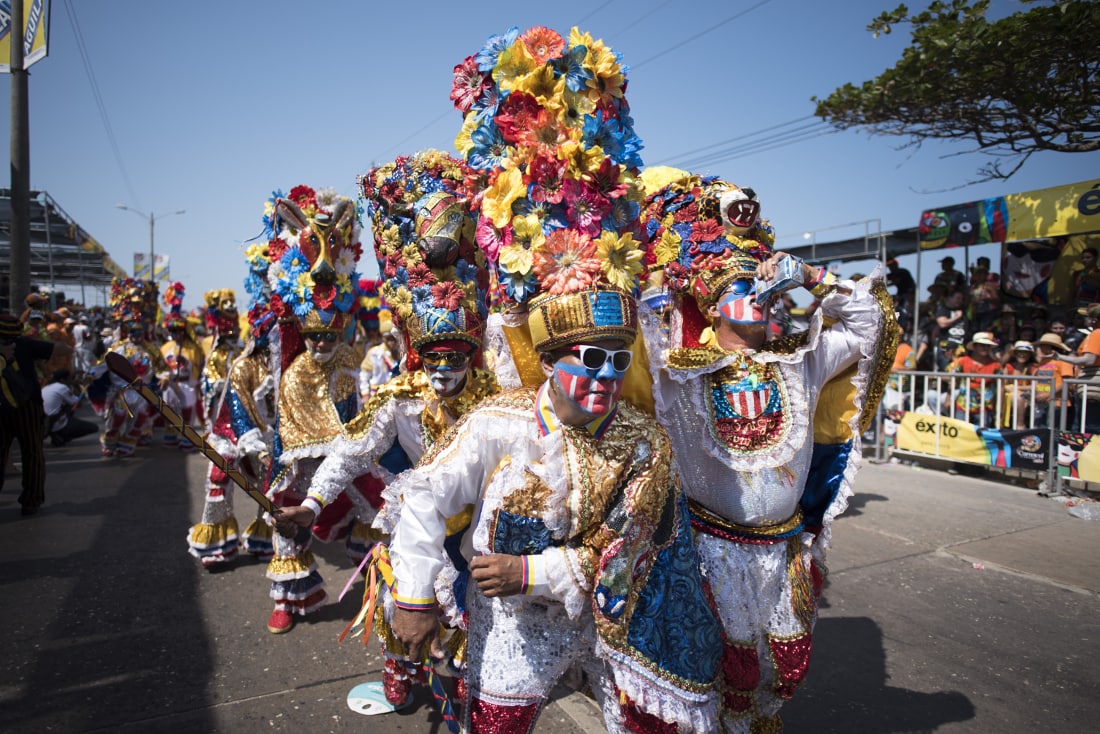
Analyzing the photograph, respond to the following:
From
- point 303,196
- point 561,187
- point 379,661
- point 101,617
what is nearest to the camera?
point 561,187

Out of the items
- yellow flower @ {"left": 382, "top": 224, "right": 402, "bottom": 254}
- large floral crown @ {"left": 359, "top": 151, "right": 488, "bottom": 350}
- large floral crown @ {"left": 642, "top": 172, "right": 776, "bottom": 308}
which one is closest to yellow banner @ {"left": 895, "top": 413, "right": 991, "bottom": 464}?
large floral crown @ {"left": 642, "top": 172, "right": 776, "bottom": 308}

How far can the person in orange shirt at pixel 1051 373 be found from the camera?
23.9ft

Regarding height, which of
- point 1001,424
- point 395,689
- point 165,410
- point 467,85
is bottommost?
point 395,689

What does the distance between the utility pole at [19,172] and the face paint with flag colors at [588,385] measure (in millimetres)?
8799

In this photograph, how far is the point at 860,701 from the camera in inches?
130

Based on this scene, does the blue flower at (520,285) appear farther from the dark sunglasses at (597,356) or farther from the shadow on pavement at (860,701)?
the shadow on pavement at (860,701)

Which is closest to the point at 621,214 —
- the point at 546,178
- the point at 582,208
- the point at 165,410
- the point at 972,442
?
the point at 582,208

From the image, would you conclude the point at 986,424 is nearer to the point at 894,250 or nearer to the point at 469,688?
the point at 894,250

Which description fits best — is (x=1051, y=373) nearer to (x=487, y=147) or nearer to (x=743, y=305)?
(x=743, y=305)

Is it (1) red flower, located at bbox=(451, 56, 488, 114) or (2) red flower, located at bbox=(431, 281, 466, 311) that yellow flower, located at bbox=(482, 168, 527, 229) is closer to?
(1) red flower, located at bbox=(451, 56, 488, 114)

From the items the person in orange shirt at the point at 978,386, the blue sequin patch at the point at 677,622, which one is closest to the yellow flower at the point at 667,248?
the blue sequin patch at the point at 677,622

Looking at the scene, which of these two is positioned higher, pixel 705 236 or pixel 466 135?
pixel 466 135

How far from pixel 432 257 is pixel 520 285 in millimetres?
1179

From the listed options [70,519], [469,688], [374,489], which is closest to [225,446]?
[374,489]
